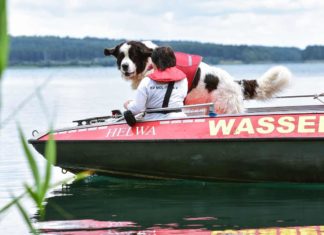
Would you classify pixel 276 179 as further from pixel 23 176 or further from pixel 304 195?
pixel 23 176

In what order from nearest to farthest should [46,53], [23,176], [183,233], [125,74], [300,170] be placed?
[183,233] → [300,170] → [125,74] → [23,176] → [46,53]

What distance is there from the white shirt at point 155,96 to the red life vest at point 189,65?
0.25 meters

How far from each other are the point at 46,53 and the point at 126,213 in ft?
340

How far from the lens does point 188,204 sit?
8023mm

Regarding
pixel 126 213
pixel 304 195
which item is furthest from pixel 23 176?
pixel 304 195

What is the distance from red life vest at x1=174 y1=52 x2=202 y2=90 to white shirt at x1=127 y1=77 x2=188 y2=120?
0.25 meters

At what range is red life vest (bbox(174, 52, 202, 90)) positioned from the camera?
8719mm

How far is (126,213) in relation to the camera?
304 inches

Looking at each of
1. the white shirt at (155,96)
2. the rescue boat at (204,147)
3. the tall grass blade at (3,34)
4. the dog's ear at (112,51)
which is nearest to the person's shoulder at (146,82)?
the white shirt at (155,96)

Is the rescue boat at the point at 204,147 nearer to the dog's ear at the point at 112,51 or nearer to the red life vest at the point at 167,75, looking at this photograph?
the red life vest at the point at 167,75

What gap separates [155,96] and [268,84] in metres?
1.37

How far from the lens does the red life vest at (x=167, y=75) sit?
8.36 metres

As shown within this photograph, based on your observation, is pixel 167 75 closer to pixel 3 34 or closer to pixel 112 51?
pixel 112 51

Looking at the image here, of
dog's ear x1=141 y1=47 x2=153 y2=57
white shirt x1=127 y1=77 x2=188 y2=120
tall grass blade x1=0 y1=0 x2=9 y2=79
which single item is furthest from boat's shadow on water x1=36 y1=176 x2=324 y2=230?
tall grass blade x1=0 y1=0 x2=9 y2=79
